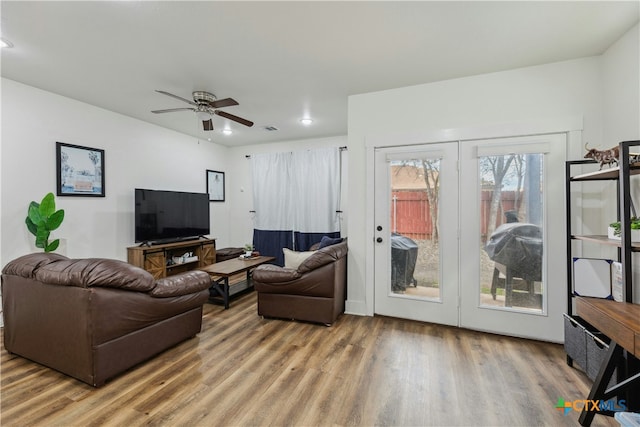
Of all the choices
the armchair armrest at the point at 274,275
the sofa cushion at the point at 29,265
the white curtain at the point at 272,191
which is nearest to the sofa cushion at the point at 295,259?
the armchair armrest at the point at 274,275

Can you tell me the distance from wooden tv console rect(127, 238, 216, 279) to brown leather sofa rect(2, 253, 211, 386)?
5.88 feet

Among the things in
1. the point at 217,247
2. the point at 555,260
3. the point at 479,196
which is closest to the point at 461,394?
the point at 555,260

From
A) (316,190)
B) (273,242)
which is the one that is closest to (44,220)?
(273,242)

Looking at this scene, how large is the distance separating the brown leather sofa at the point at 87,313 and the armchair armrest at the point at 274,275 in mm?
887

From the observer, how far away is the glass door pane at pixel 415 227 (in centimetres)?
317

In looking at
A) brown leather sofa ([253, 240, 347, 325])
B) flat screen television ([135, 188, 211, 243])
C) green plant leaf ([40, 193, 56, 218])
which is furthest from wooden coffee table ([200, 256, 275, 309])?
green plant leaf ([40, 193, 56, 218])

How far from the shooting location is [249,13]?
6.67 feet

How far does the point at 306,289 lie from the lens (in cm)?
313

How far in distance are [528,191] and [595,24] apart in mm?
1343

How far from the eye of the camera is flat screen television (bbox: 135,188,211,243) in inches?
169

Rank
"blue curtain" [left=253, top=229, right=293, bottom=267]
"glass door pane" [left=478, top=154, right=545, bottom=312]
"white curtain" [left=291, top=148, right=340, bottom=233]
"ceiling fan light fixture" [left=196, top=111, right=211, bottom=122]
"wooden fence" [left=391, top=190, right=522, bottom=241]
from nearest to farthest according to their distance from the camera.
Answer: "glass door pane" [left=478, top=154, right=545, bottom=312]
"wooden fence" [left=391, top=190, right=522, bottom=241]
"ceiling fan light fixture" [left=196, top=111, right=211, bottom=122]
"white curtain" [left=291, top=148, right=340, bottom=233]
"blue curtain" [left=253, top=229, right=293, bottom=267]

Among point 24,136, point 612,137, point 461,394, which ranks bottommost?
point 461,394

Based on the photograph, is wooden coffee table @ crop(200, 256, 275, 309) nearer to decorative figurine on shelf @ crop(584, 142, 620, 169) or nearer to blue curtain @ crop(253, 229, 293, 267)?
blue curtain @ crop(253, 229, 293, 267)

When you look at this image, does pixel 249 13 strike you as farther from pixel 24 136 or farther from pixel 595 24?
pixel 24 136
